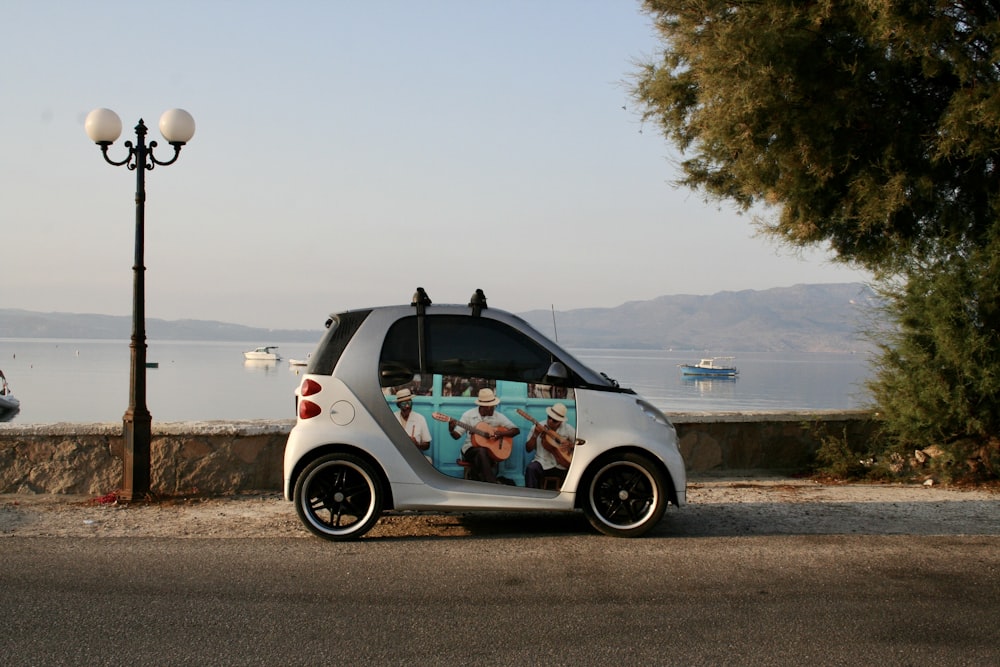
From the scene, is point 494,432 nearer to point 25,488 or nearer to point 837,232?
point 25,488

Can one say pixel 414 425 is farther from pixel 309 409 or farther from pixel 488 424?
pixel 309 409

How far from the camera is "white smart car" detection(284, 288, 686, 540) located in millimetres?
6953

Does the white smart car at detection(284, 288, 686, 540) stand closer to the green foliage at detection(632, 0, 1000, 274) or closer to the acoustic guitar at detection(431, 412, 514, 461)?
the acoustic guitar at detection(431, 412, 514, 461)

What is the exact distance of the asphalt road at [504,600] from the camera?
14.7 ft

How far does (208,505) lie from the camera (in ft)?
28.2

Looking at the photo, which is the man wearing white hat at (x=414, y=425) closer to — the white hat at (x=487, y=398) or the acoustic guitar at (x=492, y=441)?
the acoustic guitar at (x=492, y=441)

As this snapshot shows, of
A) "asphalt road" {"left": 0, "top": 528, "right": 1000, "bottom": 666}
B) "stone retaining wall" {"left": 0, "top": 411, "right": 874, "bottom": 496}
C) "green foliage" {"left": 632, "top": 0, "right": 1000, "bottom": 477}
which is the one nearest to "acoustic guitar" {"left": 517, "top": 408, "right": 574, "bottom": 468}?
"asphalt road" {"left": 0, "top": 528, "right": 1000, "bottom": 666}

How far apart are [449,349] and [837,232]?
6783mm

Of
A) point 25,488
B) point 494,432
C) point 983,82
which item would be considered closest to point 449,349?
point 494,432

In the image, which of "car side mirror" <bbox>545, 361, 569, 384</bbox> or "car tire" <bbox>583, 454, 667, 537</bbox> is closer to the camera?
"car side mirror" <bbox>545, 361, 569, 384</bbox>

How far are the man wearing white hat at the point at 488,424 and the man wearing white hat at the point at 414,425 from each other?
187 millimetres

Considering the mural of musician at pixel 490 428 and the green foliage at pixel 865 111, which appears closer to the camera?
the mural of musician at pixel 490 428

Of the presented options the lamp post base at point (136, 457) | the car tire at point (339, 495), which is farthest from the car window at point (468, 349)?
the lamp post base at point (136, 457)

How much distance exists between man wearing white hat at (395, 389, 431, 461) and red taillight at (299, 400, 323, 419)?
59 centimetres
